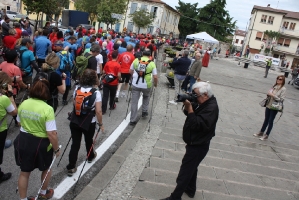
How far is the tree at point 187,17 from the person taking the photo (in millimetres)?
62825

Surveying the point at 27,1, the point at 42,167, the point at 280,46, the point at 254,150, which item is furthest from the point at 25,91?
the point at 280,46

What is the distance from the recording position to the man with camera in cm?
343

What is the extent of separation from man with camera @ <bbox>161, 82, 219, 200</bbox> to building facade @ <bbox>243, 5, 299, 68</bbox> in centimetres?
5571

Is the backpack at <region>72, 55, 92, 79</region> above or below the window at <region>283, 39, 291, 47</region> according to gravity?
below

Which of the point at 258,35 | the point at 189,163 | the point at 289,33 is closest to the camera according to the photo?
the point at 189,163

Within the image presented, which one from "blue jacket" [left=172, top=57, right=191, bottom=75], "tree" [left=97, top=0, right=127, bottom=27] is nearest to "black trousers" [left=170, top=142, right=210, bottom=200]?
"blue jacket" [left=172, top=57, right=191, bottom=75]

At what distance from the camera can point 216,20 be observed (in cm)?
5462

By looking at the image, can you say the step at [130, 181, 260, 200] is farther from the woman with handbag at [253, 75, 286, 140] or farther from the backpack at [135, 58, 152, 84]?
the woman with handbag at [253, 75, 286, 140]

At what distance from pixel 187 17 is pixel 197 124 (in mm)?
62920

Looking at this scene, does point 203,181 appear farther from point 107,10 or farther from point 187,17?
point 187,17

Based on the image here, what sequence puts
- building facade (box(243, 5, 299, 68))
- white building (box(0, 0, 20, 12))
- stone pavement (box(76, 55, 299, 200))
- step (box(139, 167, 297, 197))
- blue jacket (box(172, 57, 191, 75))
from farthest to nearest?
building facade (box(243, 5, 299, 68)), white building (box(0, 0, 20, 12)), blue jacket (box(172, 57, 191, 75)), step (box(139, 167, 297, 197)), stone pavement (box(76, 55, 299, 200))

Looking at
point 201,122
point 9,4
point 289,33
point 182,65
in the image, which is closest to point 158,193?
point 201,122

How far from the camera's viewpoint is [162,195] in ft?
13.5

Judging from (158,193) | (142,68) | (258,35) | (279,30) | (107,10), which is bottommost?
(158,193)
